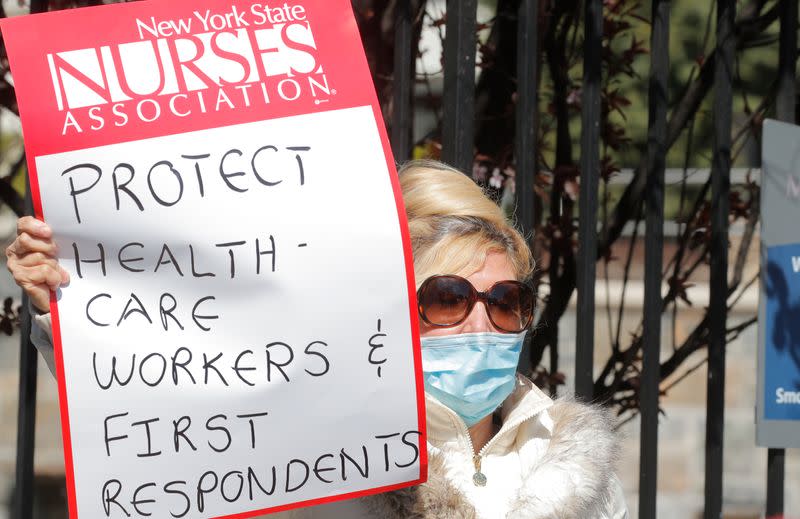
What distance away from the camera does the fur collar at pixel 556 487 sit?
1964 millimetres

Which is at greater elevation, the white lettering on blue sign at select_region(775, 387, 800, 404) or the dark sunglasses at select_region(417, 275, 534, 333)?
the dark sunglasses at select_region(417, 275, 534, 333)

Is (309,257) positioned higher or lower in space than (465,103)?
lower

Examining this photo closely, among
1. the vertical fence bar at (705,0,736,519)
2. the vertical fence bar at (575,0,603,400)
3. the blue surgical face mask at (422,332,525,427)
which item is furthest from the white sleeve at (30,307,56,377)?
the vertical fence bar at (705,0,736,519)

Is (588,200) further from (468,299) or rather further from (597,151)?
(468,299)

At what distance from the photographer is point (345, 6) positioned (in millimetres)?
2035

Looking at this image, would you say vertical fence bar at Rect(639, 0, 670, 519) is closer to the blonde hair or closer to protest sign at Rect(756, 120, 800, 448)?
protest sign at Rect(756, 120, 800, 448)

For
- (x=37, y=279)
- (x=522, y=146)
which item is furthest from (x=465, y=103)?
(x=37, y=279)

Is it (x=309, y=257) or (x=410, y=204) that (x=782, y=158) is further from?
(x=309, y=257)

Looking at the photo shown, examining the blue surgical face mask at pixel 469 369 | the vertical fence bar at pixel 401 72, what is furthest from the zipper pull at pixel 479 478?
the vertical fence bar at pixel 401 72

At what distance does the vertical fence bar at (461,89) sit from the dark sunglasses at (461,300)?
0.65 metres

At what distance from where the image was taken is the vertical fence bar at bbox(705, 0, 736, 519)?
110 inches

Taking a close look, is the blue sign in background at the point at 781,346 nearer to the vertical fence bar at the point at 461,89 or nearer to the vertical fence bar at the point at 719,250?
the vertical fence bar at the point at 719,250

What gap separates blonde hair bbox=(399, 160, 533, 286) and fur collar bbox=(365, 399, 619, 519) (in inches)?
13.1

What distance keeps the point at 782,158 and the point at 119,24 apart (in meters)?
1.64
